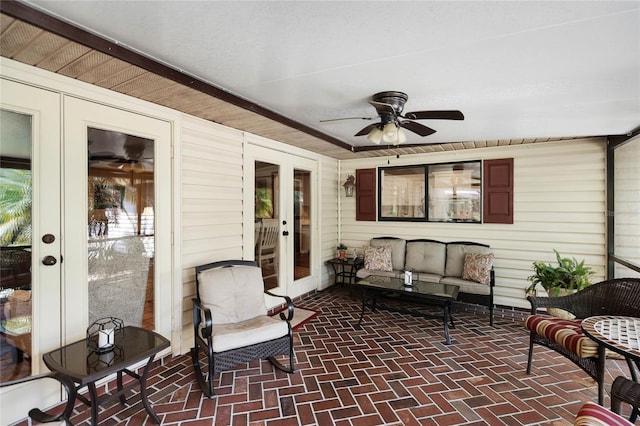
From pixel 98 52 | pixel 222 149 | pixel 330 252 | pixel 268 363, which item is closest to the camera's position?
pixel 98 52

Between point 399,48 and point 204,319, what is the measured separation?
2685mm

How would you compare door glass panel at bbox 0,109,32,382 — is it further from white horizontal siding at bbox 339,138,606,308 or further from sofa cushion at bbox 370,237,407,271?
white horizontal siding at bbox 339,138,606,308

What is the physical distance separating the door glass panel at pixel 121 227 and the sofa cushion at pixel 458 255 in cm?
419

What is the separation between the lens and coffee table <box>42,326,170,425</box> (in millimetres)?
1881

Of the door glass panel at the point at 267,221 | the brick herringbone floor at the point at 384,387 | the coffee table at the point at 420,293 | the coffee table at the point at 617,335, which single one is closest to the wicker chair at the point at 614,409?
the coffee table at the point at 617,335

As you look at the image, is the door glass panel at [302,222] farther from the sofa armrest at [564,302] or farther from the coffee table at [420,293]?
the sofa armrest at [564,302]

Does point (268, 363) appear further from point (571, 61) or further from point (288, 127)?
point (571, 61)

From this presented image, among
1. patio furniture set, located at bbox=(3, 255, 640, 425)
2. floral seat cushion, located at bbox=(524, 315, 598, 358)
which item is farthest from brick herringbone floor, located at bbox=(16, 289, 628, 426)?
floral seat cushion, located at bbox=(524, 315, 598, 358)

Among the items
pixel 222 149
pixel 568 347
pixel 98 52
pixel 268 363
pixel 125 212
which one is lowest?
pixel 268 363

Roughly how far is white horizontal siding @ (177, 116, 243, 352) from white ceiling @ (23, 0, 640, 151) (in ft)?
2.82

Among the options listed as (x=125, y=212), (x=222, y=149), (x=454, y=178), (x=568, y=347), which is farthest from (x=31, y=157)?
(x=454, y=178)

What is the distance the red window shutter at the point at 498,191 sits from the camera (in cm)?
470

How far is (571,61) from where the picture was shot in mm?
2113

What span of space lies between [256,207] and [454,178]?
3390 millimetres
